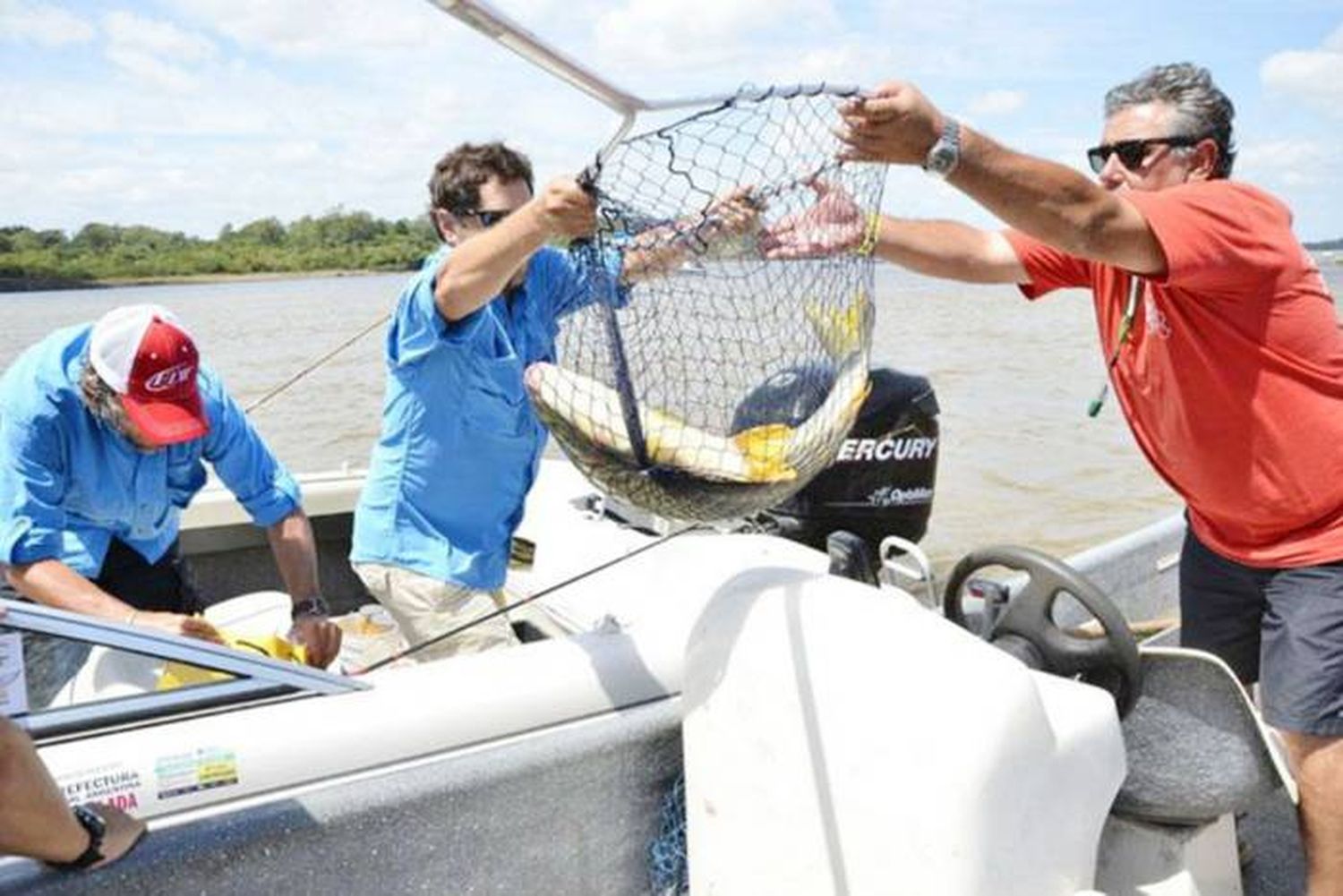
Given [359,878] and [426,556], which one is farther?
[426,556]

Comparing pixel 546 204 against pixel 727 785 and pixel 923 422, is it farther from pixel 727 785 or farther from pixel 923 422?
pixel 923 422

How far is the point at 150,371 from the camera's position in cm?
246

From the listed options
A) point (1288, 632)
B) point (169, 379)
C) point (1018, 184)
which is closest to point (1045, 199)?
point (1018, 184)

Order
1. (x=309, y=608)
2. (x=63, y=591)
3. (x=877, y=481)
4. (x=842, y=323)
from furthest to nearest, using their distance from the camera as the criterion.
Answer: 1. (x=877, y=481)
2. (x=309, y=608)
3. (x=63, y=591)
4. (x=842, y=323)

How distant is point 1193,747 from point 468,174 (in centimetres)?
187

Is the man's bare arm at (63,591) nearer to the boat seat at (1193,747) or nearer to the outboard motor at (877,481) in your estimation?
the outboard motor at (877,481)

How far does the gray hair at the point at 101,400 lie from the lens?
2.46 metres

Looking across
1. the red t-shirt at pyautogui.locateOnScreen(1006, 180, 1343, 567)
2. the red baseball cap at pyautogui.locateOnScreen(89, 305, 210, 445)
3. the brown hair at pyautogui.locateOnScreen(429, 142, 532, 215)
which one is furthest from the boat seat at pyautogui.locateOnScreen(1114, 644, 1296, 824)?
the red baseball cap at pyautogui.locateOnScreen(89, 305, 210, 445)

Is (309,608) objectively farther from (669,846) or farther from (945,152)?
(945,152)

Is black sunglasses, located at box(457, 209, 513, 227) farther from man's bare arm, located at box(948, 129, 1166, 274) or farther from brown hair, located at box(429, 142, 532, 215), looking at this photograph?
man's bare arm, located at box(948, 129, 1166, 274)

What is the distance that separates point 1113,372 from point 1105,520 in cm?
646

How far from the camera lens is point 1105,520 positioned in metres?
8.24

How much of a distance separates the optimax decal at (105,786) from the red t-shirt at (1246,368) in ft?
5.73

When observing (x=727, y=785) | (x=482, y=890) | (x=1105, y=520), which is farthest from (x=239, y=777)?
(x=1105, y=520)
